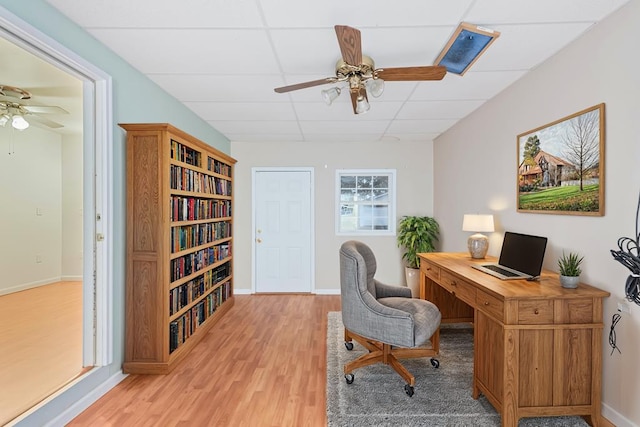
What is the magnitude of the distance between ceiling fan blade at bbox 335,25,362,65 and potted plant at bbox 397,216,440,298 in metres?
3.03

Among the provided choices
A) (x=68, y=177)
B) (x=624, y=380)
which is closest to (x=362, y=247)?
(x=624, y=380)

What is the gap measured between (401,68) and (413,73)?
0.09m

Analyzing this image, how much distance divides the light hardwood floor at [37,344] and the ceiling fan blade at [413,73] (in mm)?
2852

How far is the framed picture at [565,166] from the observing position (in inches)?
72.3

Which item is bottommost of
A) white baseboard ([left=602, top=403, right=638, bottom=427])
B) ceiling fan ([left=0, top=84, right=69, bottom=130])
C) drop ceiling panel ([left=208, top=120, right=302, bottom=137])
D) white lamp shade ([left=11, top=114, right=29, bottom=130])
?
white baseboard ([left=602, top=403, right=638, bottom=427])

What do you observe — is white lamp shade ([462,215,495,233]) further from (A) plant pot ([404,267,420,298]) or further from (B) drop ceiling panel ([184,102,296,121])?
(B) drop ceiling panel ([184,102,296,121])

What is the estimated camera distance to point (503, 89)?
278 cm

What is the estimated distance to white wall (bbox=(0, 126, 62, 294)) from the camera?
2.21 m

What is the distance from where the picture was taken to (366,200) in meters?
4.80

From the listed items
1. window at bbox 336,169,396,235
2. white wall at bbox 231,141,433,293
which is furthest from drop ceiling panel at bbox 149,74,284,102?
window at bbox 336,169,396,235

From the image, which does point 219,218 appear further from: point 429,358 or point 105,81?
point 429,358

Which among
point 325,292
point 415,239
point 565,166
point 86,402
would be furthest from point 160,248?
point 415,239

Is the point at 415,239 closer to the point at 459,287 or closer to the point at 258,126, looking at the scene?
the point at 459,287

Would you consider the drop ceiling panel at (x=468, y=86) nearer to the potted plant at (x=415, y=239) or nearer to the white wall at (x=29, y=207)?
the potted plant at (x=415, y=239)
